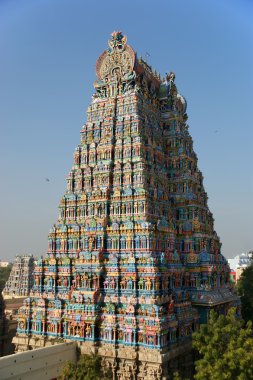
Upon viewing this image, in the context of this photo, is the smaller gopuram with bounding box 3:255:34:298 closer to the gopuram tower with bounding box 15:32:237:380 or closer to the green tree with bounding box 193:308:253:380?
the gopuram tower with bounding box 15:32:237:380

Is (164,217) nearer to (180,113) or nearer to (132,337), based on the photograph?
(132,337)

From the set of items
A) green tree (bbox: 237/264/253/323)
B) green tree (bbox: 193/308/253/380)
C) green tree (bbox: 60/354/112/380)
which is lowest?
green tree (bbox: 60/354/112/380)

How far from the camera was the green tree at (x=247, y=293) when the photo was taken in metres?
43.7

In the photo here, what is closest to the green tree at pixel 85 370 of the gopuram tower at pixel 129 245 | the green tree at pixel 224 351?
the gopuram tower at pixel 129 245

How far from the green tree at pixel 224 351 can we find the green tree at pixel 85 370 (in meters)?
6.34

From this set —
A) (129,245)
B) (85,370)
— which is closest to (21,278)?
(129,245)

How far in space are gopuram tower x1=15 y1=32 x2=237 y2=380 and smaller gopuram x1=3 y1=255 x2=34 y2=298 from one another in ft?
144

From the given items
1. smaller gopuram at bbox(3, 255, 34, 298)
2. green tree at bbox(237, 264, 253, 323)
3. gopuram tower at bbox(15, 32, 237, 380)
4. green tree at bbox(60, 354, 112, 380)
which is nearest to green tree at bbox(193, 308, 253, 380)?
gopuram tower at bbox(15, 32, 237, 380)

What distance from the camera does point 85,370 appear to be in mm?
24891

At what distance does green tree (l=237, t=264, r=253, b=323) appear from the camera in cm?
4366

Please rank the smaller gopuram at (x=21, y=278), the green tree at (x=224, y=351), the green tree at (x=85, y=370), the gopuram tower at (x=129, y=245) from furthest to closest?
1. the smaller gopuram at (x=21, y=278)
2. the gopuram tower at (x=129, y=245)
3. the green tree at (x=85, y=370)
4. the green tree at (x=224, y=351)

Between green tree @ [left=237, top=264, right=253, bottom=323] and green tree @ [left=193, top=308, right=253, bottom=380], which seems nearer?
green tree @ [left=193, top=308, right=253, bottom=380]

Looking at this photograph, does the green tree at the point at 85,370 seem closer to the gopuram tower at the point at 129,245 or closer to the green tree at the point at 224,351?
the gopuram tower at the point at 129,245

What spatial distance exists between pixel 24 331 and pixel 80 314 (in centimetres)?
560
